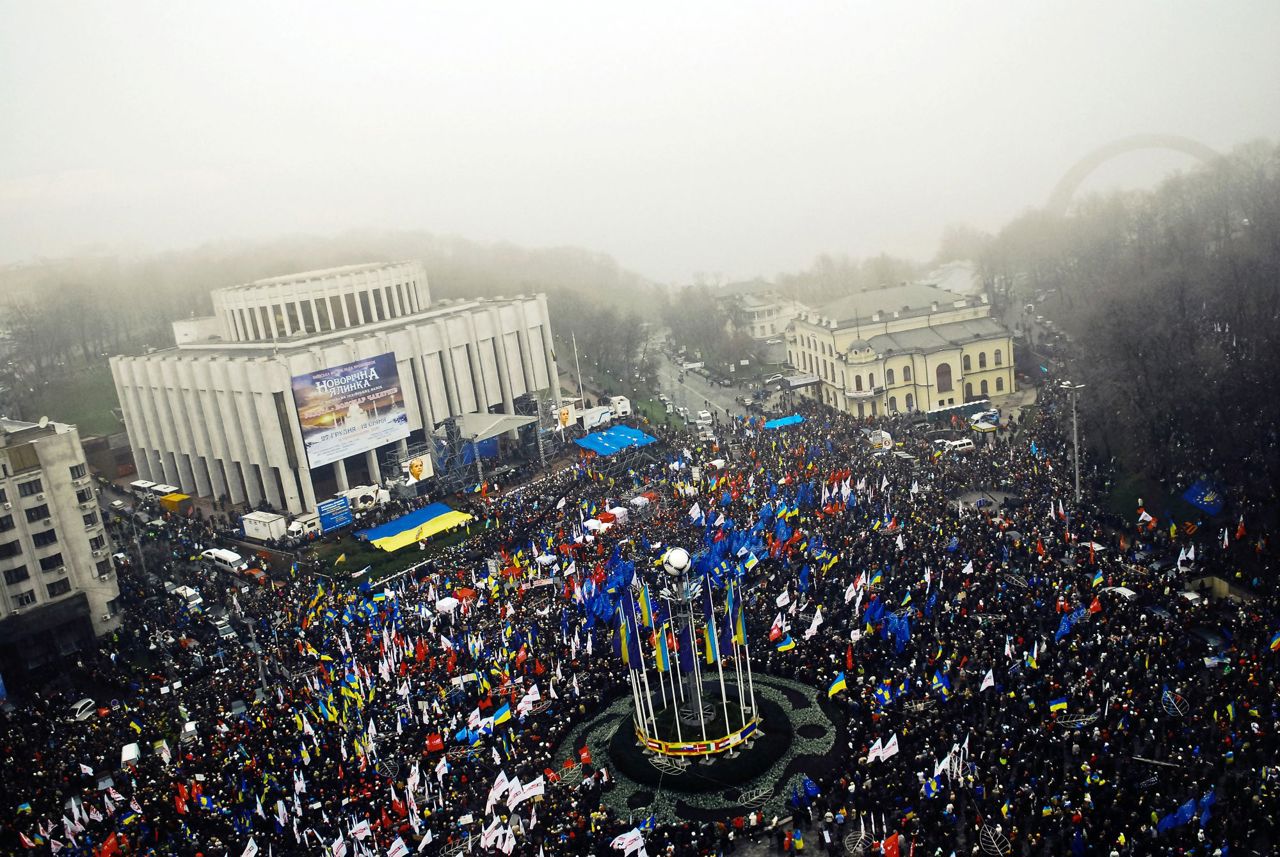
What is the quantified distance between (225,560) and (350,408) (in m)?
10.9

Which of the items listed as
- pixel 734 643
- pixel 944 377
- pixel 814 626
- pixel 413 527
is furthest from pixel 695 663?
pixel 944 377

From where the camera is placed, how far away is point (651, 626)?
22062mm

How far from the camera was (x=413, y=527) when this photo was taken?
131 ft

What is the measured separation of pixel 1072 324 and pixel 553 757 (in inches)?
1857

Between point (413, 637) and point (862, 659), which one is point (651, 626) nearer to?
point (862, 659)

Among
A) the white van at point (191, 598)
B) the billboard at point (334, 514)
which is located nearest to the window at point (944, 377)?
the billboard at point (334, 514)

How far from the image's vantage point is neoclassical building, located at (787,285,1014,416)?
178 feet

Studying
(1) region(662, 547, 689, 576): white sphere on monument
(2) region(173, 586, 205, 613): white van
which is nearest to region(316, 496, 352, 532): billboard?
(2) region(173, 586, 205, 613): white van

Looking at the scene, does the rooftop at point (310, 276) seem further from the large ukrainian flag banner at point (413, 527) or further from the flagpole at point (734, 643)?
the flagpole at point (734, 643)

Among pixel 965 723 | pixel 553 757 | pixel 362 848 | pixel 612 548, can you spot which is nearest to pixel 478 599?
pixel 612 548

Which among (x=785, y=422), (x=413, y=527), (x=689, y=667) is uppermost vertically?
(x=689, y=667)

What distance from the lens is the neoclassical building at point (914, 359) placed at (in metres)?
54.1

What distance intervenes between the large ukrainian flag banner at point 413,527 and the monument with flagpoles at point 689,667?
1797cm

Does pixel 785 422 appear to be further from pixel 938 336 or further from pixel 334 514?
pixel 334 514
